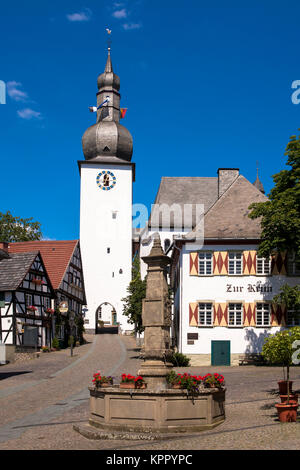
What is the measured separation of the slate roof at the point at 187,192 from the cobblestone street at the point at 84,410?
30525 mm

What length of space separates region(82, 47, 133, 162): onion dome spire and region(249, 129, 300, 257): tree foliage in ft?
134

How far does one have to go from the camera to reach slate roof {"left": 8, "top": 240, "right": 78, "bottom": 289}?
43188mm

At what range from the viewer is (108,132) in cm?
6594

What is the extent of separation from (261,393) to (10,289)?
62.6 feet

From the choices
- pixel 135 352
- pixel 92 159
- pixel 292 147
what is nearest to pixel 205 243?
pixel 292 147

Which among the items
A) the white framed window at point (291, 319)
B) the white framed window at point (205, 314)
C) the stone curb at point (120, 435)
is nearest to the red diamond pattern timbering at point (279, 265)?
the white framed window at point (291, 319)

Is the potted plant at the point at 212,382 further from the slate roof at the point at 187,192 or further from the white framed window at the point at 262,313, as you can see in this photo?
the slate roof at the point at 187,192

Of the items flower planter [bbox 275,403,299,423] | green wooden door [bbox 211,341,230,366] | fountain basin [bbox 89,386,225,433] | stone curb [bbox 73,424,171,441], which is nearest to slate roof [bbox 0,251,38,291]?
green wooden door [bbox 211,341,230,366]

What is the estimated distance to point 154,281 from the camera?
13742 millimetres

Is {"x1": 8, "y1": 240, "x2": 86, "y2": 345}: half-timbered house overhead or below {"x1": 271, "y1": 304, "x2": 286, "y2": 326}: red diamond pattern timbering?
overhead

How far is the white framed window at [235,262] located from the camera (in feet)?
101

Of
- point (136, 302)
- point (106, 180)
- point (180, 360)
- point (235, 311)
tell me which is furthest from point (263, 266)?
point (106, 180)

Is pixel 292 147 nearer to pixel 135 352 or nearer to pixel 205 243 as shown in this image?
pixel 205 243

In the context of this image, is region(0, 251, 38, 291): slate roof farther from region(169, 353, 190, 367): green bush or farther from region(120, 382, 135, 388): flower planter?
region(120, 382, 135, 388): flower planter
